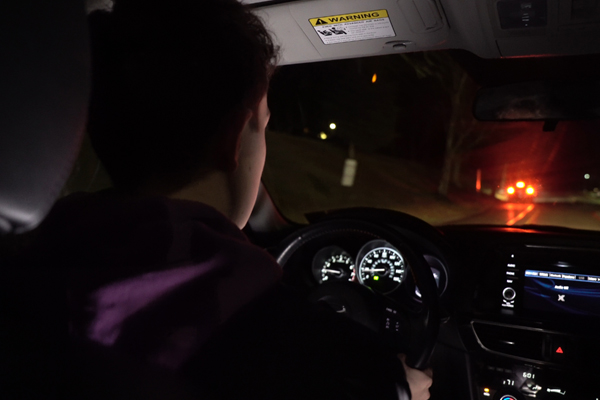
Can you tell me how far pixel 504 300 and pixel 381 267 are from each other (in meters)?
0.76

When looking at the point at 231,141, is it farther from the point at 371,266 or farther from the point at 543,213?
the point at 543,213

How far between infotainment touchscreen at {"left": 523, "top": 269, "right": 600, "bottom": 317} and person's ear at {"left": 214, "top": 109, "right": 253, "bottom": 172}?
2.42m

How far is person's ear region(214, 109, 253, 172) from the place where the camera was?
1249mm

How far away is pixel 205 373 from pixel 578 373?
251cm

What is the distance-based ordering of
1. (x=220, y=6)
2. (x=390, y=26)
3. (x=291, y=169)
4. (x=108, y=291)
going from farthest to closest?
(x=291, y=169) → (x=390, y=26) → (x=220, y=6) → (x=108, y=291)

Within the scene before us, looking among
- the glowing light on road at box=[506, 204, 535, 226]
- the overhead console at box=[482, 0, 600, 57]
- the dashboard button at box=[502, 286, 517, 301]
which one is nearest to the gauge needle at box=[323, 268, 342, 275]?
the dashboard button at box=[502, 286, 517, 301]

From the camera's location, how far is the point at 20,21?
1154mm

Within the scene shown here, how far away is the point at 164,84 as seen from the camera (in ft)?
3.77

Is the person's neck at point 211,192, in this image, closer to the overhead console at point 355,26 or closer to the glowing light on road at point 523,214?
Result: the overhead console at point 355,26

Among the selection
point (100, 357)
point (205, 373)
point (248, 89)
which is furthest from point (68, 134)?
point (205, 373)

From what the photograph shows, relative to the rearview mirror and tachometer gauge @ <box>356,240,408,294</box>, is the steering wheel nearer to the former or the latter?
tachometer gauge @ <box>356,240,408,294</box>

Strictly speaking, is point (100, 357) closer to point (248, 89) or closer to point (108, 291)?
point (108, 291)

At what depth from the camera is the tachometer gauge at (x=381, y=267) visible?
3.11 m

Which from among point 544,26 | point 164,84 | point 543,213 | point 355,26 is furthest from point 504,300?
point 543,213
